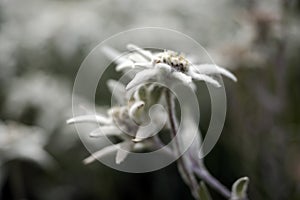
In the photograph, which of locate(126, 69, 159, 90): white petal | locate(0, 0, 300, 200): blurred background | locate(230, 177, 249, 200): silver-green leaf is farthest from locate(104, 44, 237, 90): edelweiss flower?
locate(0, 0, 300, 200): blurred background

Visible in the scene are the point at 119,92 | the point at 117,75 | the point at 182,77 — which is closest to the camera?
the point at 182,77

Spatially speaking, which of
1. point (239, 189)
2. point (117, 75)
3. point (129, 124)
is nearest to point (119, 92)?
point (129, 124)

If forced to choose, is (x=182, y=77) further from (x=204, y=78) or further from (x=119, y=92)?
(x=119, y=92)

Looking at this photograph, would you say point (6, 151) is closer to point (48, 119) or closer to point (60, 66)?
point (48, 119)

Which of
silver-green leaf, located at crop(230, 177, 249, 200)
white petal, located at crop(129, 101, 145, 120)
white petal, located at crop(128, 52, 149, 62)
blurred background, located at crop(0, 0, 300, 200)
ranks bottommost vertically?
blurred background, located at crop(0, 0, 300, 200)

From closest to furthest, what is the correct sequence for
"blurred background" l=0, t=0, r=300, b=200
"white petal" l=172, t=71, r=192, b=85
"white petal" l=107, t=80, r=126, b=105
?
"white petal" l=172, t=71, r=192, b=85 → "white petal" l=107, t=80, r=126, b=105 → "blurred background" l=0, t=0, r=300, b=200

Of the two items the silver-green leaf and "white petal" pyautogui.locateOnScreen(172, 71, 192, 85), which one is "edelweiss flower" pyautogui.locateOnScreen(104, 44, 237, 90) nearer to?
"white petal" pyautogui.locateOnScreen(172, 71, 192, 85)

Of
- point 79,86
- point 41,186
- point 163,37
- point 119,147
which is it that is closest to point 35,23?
point 79,86
